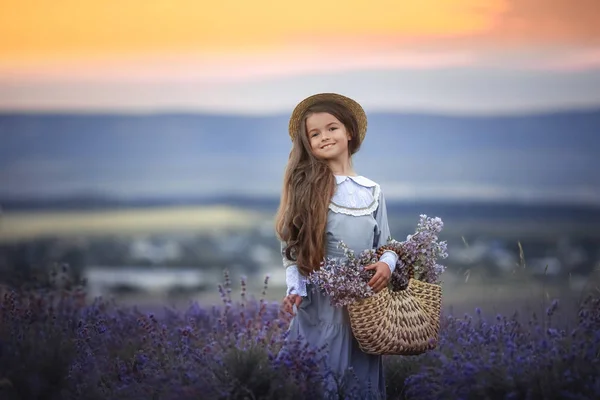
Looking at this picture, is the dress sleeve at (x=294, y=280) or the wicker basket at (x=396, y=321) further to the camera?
the dress sleeve at (x=294, y=280)

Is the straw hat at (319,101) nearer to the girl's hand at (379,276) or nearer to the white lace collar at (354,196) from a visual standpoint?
the white lace collar at (354,196)

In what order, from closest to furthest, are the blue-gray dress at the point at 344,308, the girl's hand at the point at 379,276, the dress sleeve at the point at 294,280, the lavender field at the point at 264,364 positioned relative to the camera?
the lavender field at the point at 264,364 → the girl's hand at the point at 379,276 → the dress sleeve at the point at 294,280 → the blue-gray dress at the point at 344,308

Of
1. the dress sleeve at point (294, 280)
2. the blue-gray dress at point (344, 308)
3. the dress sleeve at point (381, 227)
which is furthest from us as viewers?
the dress sleeve at point (381, 227)

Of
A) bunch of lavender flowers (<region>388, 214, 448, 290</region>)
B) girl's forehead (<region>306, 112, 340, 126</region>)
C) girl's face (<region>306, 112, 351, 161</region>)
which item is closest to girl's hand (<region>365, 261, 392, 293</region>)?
bunch of lavender flowers (<region>388, 214, 448, 290</region>)

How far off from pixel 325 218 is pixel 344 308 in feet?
1.45

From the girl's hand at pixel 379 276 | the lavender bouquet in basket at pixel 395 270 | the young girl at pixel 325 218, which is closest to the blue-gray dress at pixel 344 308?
the young girl at pixel 325 218

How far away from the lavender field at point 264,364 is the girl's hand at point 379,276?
1.33ft

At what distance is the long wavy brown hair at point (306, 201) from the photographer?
4.64 m

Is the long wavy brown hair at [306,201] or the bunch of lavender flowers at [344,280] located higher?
the long wavy brown hair at [306,201]

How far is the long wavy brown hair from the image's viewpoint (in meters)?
4.64

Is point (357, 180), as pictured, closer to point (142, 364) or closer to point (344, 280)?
point (344, 280)

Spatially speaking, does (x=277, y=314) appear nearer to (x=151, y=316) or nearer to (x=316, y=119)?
(x=151, y=316)

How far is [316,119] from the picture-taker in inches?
189

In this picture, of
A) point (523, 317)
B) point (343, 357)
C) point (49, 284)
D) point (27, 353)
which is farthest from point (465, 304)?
point (27, 353)
